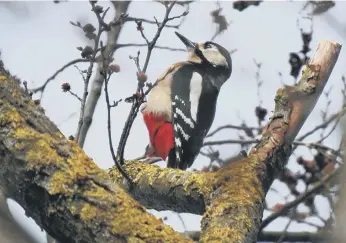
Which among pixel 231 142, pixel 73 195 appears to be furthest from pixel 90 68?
Answer: pixel 231 142

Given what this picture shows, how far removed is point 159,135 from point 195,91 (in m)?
0.70

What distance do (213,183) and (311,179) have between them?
195 cm

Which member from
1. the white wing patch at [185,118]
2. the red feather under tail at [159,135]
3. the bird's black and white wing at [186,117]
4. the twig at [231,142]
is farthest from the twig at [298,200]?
the white wing patch at [185,118]

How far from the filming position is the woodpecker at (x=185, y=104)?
5.09 metres

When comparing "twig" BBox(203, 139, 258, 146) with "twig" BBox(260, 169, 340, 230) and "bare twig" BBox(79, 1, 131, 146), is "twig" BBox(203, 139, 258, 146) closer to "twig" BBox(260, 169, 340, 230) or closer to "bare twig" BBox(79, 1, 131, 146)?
"bare twig" BBox(79, 1, 131, 146)

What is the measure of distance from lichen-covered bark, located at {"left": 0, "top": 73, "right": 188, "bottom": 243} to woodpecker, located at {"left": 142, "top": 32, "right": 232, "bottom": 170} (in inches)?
119

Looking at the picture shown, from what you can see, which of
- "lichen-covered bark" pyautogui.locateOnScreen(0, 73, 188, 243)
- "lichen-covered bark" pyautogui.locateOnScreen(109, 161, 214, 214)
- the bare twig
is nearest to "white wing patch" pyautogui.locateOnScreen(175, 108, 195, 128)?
the bare twig

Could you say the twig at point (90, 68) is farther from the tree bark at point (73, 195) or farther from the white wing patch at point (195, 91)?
the white wing patch at point (195, 91)

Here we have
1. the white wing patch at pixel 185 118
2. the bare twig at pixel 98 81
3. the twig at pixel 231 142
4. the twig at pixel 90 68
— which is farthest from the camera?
the white wing patch at pixel 185 118

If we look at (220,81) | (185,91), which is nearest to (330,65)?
(185,91)

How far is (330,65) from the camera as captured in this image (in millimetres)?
2623

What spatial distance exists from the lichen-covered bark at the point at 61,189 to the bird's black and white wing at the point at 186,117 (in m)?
3.20

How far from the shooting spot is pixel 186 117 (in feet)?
17.9

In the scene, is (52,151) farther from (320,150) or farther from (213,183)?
(320,150)
